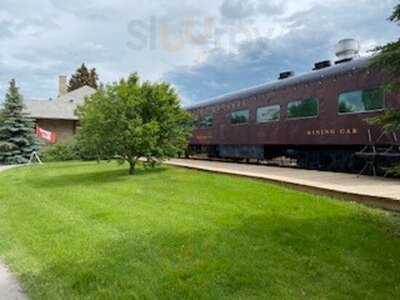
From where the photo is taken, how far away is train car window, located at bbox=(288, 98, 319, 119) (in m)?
13.2

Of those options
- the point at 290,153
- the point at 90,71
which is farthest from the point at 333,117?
the point at 90,71

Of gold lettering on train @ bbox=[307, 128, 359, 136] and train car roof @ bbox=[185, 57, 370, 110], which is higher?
train car roof @ bbox=[185, 57, 370, 110]

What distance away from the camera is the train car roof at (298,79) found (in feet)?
38.6

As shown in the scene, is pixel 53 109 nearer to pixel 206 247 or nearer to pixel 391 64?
pixel 206 247

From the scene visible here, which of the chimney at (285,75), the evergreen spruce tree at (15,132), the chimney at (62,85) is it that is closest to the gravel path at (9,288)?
the chimney at (285,75)

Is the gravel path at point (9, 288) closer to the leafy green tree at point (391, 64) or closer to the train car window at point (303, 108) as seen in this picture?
the leafy green tree at point (391, 64)

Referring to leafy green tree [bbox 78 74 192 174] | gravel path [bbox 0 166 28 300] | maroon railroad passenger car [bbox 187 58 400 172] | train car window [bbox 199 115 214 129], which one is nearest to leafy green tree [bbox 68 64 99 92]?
train car window [bbox 199 115 214 129]

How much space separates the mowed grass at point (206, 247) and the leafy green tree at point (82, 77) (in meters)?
47.9

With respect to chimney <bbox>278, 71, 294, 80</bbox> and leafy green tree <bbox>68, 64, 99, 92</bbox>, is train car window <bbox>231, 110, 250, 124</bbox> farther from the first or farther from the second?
leafy green tree <bbox>68, 64, 99, 92</bbox>

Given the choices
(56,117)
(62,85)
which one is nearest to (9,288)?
(56,117)

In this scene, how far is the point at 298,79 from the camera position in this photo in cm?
1429

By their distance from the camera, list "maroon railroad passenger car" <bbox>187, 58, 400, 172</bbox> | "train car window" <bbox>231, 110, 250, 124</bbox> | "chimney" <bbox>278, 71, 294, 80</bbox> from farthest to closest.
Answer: "train car window" <bbox>231, 110, 250, 124</bbox> → "chimney" <bbox>278, 71, 294, 80</bbox> → "maroon railroad passenger car" <bbox>187, 58, 400, 172</bbox>

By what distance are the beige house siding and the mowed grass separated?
2653 centimetres

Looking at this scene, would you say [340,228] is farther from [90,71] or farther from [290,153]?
[90,71]
